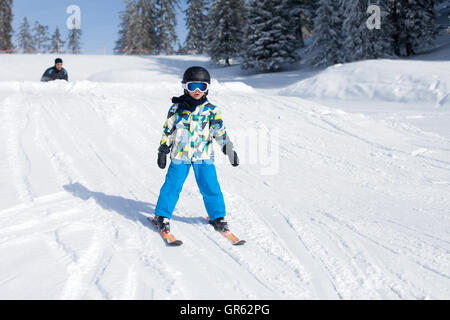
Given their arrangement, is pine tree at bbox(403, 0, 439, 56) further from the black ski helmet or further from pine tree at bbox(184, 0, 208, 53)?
pine tree at bbox(184, 0, 208, 53)

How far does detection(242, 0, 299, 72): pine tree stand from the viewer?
2144 cm

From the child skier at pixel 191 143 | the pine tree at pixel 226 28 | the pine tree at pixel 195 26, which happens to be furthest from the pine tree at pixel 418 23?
the pine tree at pixel 195 26

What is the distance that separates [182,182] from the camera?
3.43 meters

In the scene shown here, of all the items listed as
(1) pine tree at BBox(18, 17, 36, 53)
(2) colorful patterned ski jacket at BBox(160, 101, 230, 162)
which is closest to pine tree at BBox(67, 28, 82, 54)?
(1) pine tree at BBox(18, 17, 36, 53)

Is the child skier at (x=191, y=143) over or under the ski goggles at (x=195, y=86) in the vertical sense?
under

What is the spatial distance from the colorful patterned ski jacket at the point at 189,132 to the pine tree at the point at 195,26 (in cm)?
3833

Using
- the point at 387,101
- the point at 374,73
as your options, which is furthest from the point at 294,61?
the point at 387,101

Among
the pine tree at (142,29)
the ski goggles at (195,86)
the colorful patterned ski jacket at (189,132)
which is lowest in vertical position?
the colorful patterned ski jacket at (189,132)

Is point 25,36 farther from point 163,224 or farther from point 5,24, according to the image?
point 163,224

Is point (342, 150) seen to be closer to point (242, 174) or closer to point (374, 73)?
point (242, 174)

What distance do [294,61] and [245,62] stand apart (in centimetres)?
320

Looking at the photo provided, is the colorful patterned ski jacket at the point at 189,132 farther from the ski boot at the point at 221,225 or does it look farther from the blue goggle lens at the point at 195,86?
the ski boot at the point at 221,225

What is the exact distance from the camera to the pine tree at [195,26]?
39.8 metres
